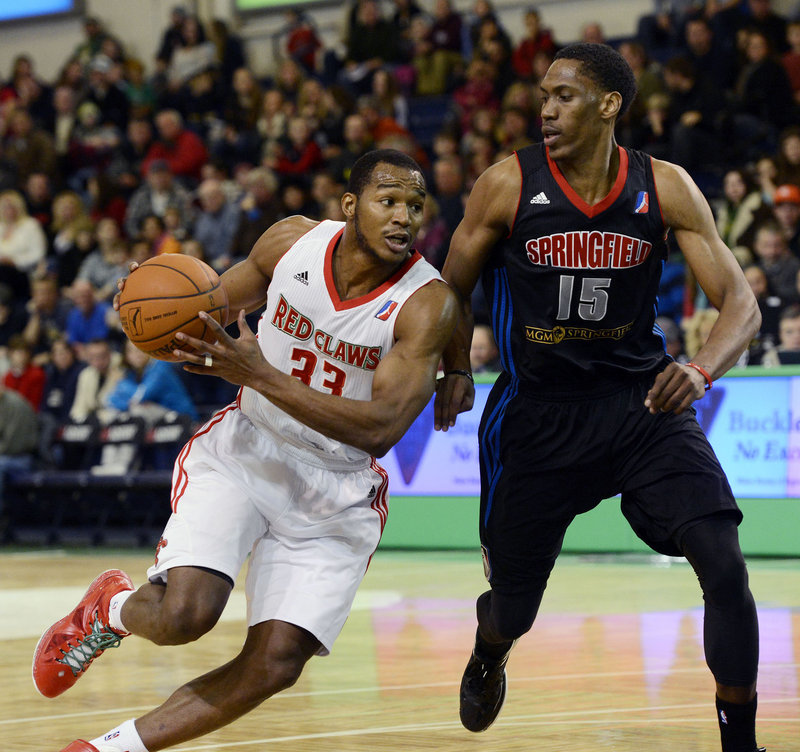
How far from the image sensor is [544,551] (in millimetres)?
4625

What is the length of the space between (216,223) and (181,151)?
2.72m

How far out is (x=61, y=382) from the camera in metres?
13.9

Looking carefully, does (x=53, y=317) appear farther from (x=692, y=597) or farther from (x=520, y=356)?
(x=520, y=356)

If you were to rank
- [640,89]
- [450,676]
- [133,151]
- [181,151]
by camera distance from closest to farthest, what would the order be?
[450,676] < [640,89] < [181,151] < [133,151]

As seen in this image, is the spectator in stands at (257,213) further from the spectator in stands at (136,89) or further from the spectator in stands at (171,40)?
the spectator in stands at (171,40)

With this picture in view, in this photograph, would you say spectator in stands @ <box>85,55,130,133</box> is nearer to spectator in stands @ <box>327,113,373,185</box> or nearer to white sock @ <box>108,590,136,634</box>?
spectator in stands @ <box>327,113,373,185</box>

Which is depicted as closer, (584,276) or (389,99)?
(584,276)

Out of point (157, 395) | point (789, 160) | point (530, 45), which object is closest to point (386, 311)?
point (789, 160)

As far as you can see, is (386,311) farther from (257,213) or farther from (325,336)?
(257,213)

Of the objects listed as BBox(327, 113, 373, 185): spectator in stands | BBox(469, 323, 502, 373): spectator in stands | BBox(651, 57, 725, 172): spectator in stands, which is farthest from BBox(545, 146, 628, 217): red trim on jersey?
BBox(327, 113, 373, 185): spectator in stands

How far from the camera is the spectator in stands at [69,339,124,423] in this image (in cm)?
1323

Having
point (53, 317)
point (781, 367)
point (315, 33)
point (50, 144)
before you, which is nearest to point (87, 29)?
point (50, 144)

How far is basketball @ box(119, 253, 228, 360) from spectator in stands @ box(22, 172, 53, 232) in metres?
13.8

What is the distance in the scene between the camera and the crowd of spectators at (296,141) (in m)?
12.6
